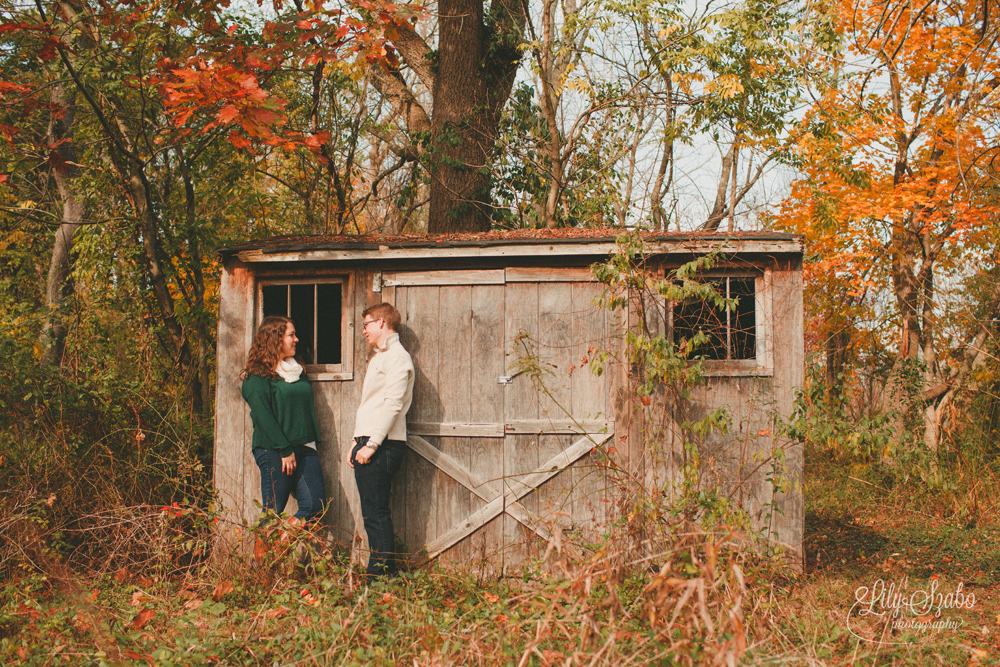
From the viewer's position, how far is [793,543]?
5266 mm

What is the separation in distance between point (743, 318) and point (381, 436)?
3.46 m

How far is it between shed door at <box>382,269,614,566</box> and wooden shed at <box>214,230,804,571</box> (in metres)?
0.01

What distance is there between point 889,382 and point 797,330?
776 cm

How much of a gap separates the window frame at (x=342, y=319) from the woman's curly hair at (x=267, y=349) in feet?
1.30

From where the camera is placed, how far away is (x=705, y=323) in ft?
18.2

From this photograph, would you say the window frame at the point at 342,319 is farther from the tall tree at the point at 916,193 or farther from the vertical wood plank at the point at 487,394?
the tall tree at the point at 916,193

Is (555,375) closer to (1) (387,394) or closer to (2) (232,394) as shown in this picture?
(1) (387,394)

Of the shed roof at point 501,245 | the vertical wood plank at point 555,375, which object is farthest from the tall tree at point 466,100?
the vertical wood plank at point 555,375

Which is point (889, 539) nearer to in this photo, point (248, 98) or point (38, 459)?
point (248, 98)

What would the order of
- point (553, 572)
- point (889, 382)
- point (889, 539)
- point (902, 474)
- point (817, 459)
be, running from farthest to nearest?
point (889, 382)
point (817, 459)
point (902, 474)
point (889, 539)
point (553, 572)

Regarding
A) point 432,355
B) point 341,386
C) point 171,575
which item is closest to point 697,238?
point 432,355

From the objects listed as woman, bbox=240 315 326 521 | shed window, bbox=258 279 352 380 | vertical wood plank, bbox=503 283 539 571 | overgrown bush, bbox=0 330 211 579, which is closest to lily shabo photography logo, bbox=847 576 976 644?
vertical wood plank, bbox=503 283 539 571

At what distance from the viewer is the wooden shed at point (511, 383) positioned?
5.31 metres

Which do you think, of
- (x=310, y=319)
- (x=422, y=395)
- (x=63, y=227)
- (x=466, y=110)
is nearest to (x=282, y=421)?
(x=310, y=319)
